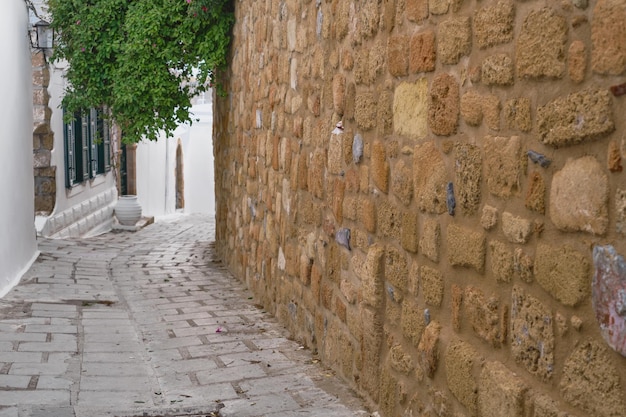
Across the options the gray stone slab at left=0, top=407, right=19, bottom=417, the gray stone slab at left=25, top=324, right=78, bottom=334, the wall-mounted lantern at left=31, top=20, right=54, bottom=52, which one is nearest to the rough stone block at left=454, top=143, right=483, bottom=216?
the gray stone slab at left=0, top=407, right=19, bottom=417

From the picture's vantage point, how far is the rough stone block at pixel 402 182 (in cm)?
305

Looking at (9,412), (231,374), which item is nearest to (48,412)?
(9,412)

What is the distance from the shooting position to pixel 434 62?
279 cm

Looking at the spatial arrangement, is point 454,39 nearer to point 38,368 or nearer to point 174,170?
point 38,368

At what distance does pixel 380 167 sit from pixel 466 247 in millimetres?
915

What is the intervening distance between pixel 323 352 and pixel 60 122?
8.07 m

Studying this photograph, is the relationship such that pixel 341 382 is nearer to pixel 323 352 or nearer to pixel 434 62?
pixel 323 352

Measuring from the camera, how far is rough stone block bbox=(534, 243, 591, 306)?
6.22 feet

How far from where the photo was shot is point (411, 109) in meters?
3.03

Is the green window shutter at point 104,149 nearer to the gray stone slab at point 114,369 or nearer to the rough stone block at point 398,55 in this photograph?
the gray stone slab at point 114,369

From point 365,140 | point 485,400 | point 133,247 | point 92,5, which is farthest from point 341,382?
point 133,247

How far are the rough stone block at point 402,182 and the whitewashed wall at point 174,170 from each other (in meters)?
12.5

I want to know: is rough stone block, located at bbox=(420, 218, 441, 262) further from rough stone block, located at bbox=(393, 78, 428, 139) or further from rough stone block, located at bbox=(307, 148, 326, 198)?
rough stone block, located at bbox=(307, 148, 326, 198)

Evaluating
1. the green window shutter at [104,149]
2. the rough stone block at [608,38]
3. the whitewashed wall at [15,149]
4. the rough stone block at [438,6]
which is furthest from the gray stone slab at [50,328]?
the green window shutter at [104,149]
